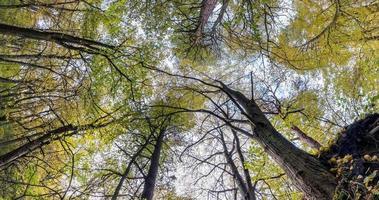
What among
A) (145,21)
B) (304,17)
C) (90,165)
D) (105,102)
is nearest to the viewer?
(145,21)

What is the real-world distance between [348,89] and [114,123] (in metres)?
5.01

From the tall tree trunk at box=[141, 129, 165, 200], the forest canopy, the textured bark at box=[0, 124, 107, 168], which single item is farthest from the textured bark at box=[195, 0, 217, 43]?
the tall tree trunk at box=[141, 129, 165, 200]

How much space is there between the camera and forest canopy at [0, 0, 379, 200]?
459cm

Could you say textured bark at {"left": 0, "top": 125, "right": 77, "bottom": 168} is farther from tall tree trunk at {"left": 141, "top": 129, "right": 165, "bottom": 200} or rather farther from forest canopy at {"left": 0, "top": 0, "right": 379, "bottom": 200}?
tall tree trunk at {"left": 141, "top": 129, "right": 165, "bottom": 200}

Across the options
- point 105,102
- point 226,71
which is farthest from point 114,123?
point 226,71

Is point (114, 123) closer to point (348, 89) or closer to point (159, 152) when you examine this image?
point (159, 152)

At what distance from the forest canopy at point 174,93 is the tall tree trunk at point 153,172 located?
0.03 m

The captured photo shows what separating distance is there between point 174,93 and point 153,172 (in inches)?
73.3

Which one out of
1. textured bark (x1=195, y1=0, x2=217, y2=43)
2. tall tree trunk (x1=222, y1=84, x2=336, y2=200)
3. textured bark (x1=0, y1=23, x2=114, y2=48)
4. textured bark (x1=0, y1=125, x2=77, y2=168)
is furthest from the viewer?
textured bark (x1=195, y1=0, x2=217, y2=43)

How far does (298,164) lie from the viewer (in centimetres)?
377

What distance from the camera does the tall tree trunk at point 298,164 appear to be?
3445 mm

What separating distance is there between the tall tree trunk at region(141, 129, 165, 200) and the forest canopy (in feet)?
0.09

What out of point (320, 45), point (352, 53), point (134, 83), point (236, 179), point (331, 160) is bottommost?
point (331, 160)

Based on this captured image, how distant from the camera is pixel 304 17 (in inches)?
313
